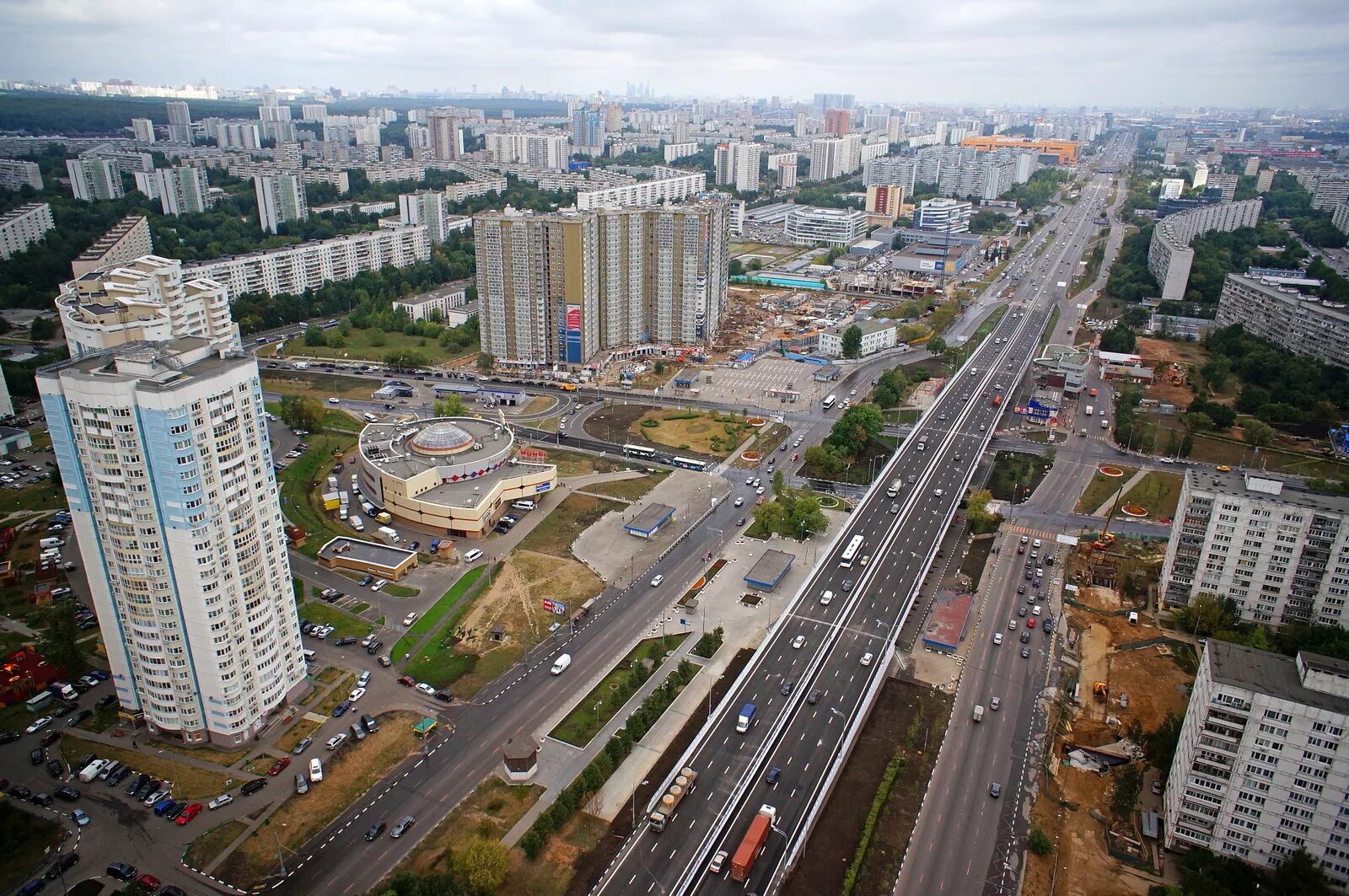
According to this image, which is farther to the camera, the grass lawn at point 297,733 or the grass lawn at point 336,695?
the grass lawn at point 336,695

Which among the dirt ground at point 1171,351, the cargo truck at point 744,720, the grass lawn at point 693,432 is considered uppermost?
the dirt ground at point 1171,351

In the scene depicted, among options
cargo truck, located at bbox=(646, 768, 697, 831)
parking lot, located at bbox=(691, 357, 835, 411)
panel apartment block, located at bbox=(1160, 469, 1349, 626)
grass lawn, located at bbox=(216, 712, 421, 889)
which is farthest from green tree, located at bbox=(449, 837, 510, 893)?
parking lot, located at bbox=(691, 357, 835, 411)

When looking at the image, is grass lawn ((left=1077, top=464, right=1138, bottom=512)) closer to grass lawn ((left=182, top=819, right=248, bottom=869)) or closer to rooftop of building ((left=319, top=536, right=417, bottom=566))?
rooftop of building ((left=319, top=536, right=417, bottom=566))

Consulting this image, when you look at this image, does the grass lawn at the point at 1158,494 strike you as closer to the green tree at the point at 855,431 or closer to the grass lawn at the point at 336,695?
the green tree at the point at 855,431

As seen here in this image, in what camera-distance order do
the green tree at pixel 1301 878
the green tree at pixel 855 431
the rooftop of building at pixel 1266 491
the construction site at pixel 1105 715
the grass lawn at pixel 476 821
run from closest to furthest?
the green tree at pixel 1301 878 → the grass lawn at pixel 476 821 → the construction site at pixel 1105 715 → the rooftop of building at pixel 1266 491 → the green tree at pixel 855 431

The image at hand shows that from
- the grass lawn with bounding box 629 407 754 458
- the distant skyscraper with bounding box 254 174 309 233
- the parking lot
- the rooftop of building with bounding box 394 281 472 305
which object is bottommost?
the grass lawn with bounding box 629 407 754 458

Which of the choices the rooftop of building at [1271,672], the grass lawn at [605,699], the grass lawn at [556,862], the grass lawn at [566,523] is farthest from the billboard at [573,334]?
the rooftop of building at [1271,672]

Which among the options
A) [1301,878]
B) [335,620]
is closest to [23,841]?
[335,620]
